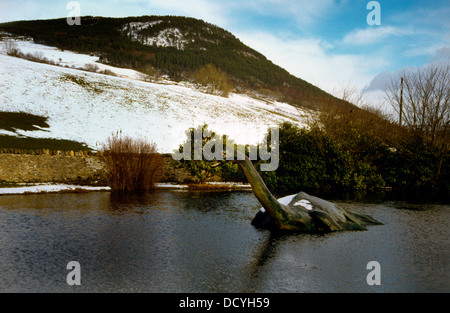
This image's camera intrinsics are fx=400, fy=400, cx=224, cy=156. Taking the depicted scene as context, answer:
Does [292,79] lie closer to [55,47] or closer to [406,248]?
[55,47]

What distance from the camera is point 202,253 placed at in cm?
687

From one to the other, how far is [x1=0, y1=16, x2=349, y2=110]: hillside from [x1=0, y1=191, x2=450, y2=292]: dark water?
91.0 metres

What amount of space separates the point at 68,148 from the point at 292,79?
390ft

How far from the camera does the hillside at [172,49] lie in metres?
118

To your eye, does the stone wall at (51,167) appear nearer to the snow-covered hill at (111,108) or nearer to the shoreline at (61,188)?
the shoreline at (61,188)

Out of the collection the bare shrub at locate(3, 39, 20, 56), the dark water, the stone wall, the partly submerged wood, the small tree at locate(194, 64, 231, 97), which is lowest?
the dark water

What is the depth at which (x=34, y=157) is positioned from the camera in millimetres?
21109

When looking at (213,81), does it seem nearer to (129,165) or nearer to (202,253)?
(129,165)

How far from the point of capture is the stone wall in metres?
20.5

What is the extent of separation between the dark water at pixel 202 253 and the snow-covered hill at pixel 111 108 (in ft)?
93.7

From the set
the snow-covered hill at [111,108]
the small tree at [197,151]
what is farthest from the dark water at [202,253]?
the snow-covered hill at [111,108]

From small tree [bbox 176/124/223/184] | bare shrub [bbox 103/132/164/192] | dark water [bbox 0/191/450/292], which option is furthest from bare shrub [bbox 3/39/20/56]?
dark water [bbox 0/191/450/292]

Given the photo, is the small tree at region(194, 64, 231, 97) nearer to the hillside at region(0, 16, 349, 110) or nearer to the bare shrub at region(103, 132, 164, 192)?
the hillside at region(0, 16, 349, 110)
